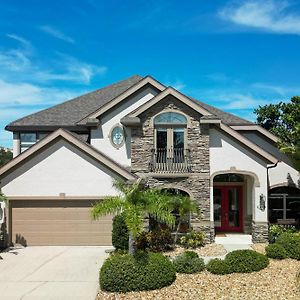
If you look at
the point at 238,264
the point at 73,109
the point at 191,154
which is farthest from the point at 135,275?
the point at 73,109

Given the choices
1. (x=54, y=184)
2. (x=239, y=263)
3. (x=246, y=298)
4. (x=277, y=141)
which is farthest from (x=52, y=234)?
(x=277, y=141)

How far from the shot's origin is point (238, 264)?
1255 cm

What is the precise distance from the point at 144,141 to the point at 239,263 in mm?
8699

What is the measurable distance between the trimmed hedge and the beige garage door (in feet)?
23.2

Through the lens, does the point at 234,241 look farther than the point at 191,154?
No

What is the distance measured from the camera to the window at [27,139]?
2341 centimetres

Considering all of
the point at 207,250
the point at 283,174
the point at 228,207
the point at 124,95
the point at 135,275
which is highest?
the point at 124,95

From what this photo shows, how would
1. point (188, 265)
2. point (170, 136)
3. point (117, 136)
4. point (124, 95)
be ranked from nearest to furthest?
1. point (188, 265)
2. point (170, 136)
3. point (117, 136)
4. point (124, 95)

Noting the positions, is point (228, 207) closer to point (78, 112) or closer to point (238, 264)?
point (238, 264)

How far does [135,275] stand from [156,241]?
5667 millimetres

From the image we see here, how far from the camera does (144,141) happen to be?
64.6 feet

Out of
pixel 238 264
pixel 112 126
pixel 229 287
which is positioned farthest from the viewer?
pixel 112 126

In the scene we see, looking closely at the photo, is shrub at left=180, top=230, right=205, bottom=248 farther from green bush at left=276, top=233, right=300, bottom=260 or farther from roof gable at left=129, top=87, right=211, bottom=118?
roof gable at left=129, top=87, right=211, bottom=118

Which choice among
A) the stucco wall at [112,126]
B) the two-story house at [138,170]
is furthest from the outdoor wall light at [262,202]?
the stucco wall at [112,126]
